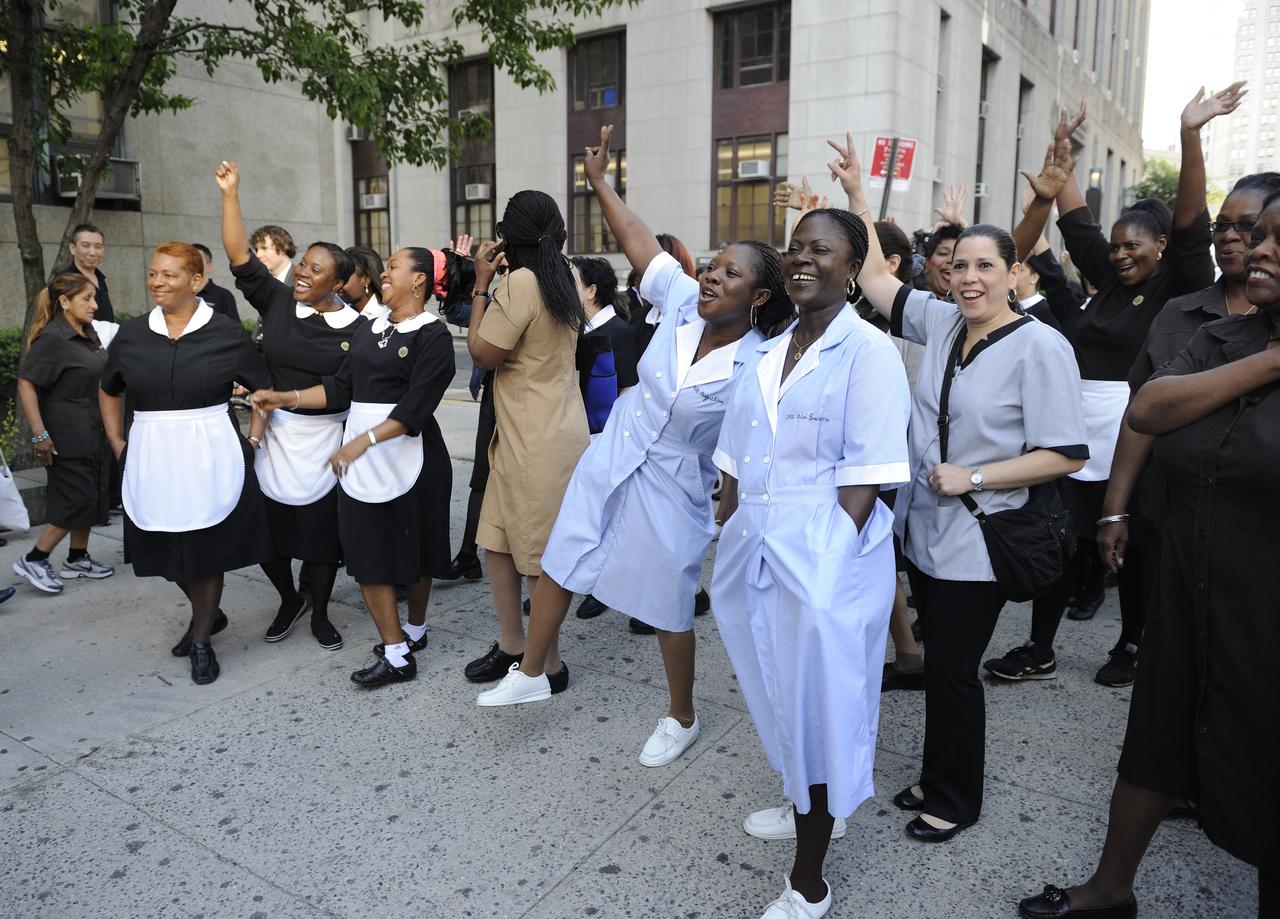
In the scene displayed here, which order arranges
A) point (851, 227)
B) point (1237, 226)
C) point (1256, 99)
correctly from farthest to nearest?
point (1256, 99) < point (1237, 226) < point (851, 227)

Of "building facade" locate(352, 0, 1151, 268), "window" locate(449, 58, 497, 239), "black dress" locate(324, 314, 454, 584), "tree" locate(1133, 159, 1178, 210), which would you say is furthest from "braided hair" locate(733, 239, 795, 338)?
"tree" locate(1133, 159, 1178, 210)

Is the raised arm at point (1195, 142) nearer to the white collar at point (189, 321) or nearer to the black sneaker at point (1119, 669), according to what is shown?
the black sneaker at point (1119, 669)

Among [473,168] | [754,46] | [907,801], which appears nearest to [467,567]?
[907,801]

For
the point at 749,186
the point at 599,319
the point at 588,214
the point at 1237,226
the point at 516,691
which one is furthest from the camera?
the point at 588,214

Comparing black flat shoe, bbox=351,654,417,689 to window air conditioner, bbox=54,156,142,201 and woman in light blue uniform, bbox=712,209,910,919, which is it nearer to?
woman in light blue uniform, bbox=712,209,910,919

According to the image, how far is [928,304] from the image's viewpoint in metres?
3.35

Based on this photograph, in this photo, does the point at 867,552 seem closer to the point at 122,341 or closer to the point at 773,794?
the point at 773,794

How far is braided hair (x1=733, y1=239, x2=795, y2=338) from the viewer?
10.8 feet

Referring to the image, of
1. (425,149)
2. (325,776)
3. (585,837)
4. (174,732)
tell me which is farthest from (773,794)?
(425,149)

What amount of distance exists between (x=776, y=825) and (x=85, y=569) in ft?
15.9

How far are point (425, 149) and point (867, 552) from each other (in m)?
7.63

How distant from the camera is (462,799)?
10.9ft

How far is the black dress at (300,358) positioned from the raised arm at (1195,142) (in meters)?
3.67

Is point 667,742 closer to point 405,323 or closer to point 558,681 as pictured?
point 558,681
